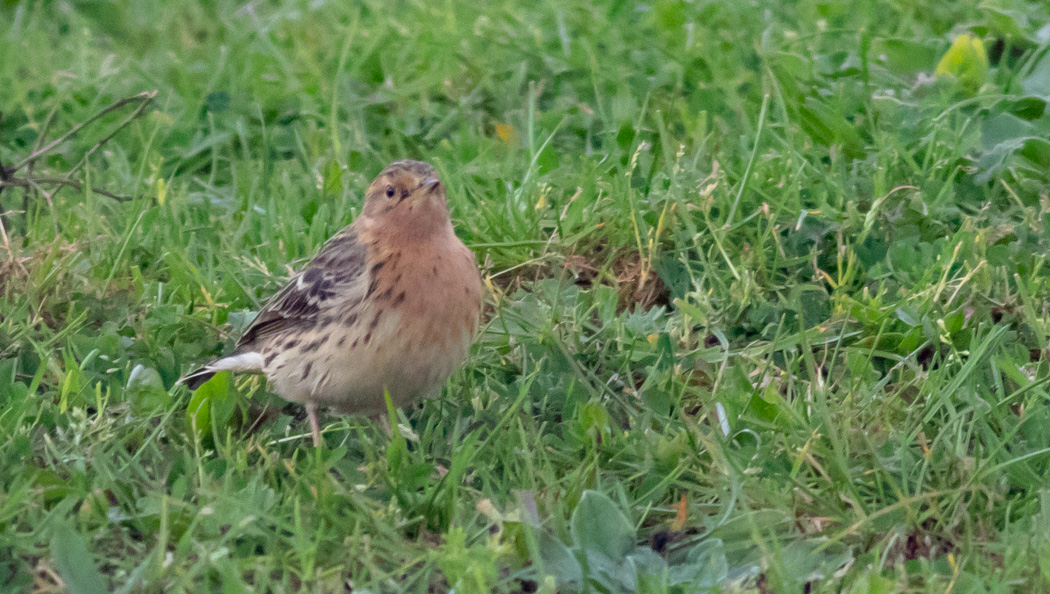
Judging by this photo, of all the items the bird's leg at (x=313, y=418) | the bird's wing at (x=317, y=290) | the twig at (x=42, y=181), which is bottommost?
the bird's leg at (x=313, y=418)

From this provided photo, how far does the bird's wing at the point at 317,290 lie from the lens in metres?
4.51

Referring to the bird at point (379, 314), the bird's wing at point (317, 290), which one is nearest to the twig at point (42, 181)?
the bird's wing at point (317, 290)

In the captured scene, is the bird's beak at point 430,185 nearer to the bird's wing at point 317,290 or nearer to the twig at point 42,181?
the bird's wing at point 317,290

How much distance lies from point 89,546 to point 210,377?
1.07 metres

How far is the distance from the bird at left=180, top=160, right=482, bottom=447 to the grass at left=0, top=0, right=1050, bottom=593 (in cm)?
17

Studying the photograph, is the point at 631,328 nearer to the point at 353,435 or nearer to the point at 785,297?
the point at 785,297

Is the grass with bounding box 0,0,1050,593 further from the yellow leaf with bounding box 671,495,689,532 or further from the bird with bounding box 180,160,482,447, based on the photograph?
the bird with bounding box 180,160,482,447

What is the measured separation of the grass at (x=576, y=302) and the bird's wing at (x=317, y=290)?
25 cm

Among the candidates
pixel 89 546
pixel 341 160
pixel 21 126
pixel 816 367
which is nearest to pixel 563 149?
pixel 341 160

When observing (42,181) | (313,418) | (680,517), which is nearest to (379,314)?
(313,418)

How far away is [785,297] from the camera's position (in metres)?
5.04

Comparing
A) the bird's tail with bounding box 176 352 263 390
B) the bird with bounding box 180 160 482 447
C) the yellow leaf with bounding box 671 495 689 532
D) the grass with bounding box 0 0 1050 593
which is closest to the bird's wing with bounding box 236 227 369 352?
the bird with bounding box 180 160 482 447

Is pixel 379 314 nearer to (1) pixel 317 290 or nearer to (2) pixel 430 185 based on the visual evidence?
(1) pixel 317 290

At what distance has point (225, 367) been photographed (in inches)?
183
